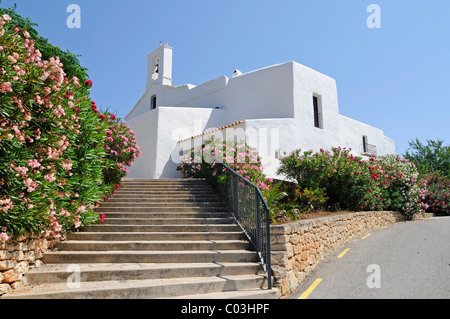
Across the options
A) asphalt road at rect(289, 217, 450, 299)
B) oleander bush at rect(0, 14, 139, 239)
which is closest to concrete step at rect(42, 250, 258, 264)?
oleander bush at rect(0, 14, 139, 239)

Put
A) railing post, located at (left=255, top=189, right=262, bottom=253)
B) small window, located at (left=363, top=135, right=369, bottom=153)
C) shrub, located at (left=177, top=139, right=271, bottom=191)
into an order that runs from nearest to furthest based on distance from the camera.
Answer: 1. railing post, located at (left=255, top=189, right=262, bottom=253)
2. shrub, located at (left=177, top=139, right=271, bottom=191)
3. small window, located at (left=363, top=135, right=369, bottom=153)

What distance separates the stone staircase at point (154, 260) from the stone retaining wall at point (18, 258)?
150 mm

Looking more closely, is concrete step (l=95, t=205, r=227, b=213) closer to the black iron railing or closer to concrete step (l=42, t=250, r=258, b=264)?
the black iron railing

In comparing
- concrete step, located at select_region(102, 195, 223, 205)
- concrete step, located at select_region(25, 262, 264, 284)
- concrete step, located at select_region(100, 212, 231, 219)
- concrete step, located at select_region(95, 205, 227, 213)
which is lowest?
concrete step, located at select_region(25, 262, 264, 284)

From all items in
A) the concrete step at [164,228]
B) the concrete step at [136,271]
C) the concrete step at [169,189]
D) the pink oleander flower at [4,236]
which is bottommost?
the concrete step at [136,271]

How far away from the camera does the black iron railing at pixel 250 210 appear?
215 inches

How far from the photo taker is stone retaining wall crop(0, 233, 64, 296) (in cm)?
423

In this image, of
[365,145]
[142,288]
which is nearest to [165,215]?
[142,288]

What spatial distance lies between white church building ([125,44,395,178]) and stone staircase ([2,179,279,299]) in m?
6.62

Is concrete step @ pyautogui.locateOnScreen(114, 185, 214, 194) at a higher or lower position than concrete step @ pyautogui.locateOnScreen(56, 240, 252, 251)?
higher

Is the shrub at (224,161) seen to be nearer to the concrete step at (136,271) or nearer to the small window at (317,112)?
the concrete step at (136,271)

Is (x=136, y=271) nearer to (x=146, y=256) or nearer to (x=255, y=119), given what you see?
(x=146, y=256)

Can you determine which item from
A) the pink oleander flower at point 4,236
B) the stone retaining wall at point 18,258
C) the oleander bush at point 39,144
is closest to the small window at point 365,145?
the oleander bush at point 39,144

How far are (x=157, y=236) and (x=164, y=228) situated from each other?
36 cm
